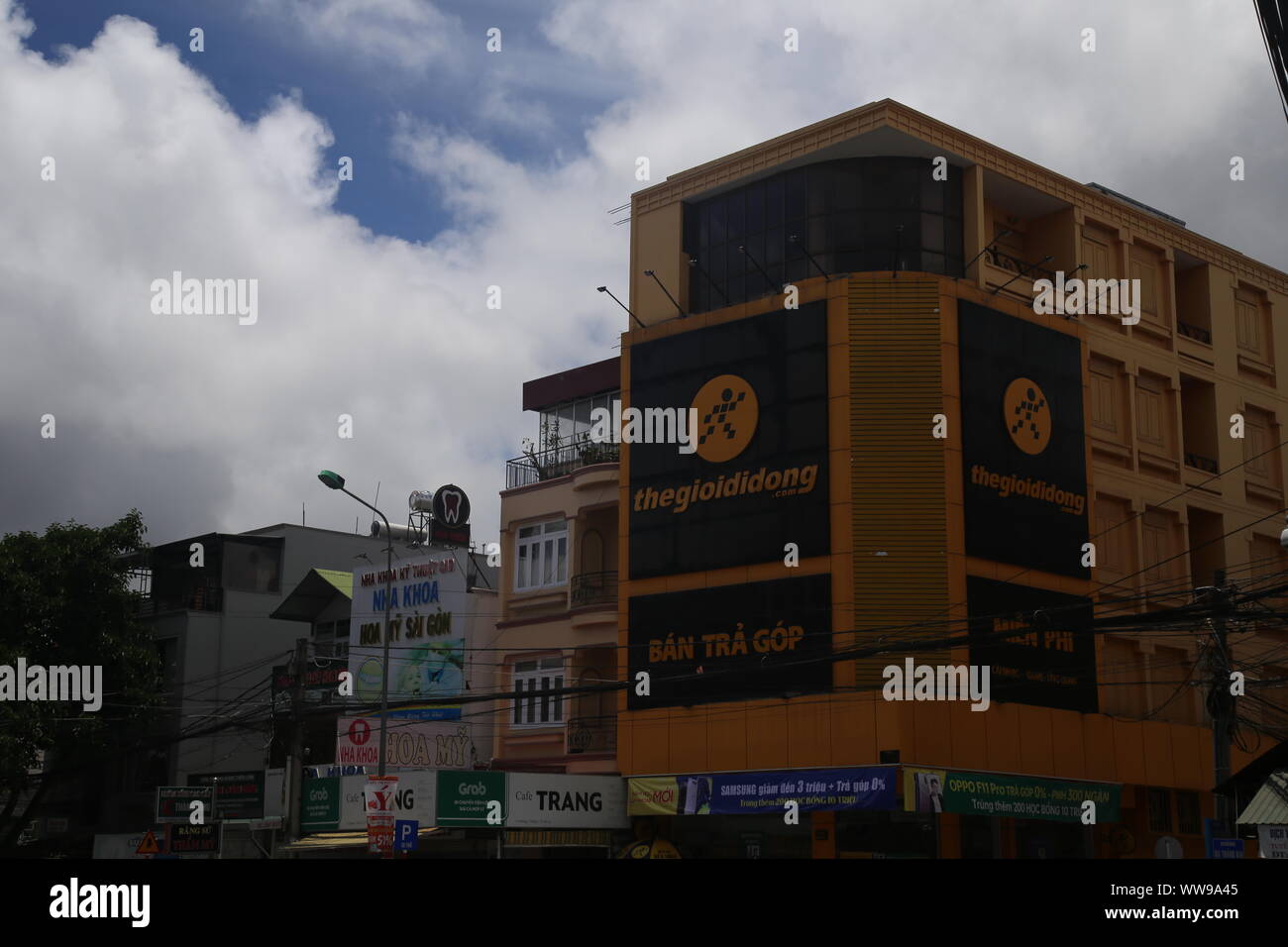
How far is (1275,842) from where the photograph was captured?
71.6 feet

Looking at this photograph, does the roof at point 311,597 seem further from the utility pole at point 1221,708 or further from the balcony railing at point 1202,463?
the utility pole at point 1221,708

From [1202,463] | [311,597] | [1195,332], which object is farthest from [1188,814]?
[311,597]

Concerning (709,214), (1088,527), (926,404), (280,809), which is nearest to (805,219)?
(709,214)

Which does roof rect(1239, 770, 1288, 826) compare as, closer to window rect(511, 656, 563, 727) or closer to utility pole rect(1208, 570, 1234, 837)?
utility pole rect(1208, 570, 1234, 837)

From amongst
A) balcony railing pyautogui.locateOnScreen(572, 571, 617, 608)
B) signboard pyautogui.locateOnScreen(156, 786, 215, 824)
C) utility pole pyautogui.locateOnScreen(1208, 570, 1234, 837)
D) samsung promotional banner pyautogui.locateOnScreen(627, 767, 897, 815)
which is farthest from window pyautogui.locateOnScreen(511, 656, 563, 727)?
utility pole pyautogui.locateOnScreen(1208, 570, 1234, 837)

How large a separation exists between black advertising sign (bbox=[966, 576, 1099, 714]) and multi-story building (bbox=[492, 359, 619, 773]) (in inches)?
419

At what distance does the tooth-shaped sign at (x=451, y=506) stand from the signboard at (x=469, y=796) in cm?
1434

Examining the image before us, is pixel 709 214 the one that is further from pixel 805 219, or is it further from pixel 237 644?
pixel 237 644

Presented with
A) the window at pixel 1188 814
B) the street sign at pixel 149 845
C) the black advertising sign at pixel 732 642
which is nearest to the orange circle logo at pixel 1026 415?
the black advertising sign at pixel 732 642

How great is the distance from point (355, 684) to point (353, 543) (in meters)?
15.9

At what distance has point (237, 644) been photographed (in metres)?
58.8

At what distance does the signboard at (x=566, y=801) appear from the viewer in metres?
37.2

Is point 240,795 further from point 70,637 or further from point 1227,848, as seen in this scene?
point 1227,848

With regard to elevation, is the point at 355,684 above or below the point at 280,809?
above
